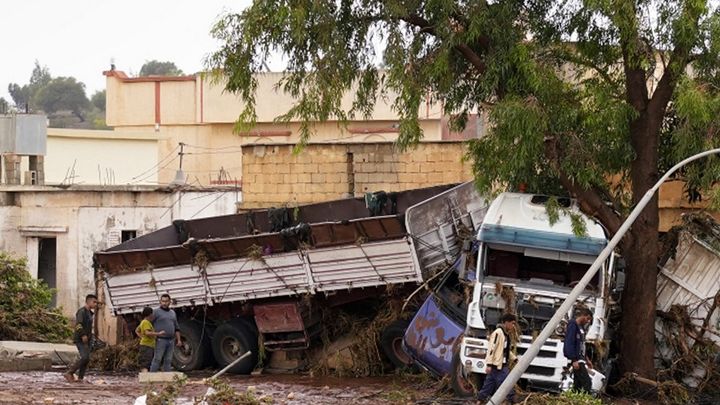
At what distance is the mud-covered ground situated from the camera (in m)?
20.3

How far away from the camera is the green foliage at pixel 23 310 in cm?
2842

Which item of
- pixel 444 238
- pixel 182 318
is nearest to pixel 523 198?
pixel 444 238

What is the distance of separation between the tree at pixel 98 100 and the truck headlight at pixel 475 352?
142 metres

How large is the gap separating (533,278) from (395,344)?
3.90m

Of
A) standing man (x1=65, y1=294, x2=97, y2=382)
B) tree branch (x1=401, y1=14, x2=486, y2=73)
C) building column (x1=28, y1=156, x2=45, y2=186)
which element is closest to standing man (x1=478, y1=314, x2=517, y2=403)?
tree branch (x1=401, y1=14, x2=486, y2=73)

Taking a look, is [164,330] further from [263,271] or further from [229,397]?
[229,397]

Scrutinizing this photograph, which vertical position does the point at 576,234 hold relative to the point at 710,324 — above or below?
above

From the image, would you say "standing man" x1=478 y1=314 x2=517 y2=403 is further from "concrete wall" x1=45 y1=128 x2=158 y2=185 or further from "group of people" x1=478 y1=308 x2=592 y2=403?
"concrete wall" x1=45 y1=128 x2=158 y2=185

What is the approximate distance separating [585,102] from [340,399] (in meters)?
6.25

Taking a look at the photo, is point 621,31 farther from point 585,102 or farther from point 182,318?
point 182,318

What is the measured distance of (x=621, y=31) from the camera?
21656mm

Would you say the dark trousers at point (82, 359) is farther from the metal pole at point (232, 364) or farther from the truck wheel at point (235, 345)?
the truck wheel at point (235, 345)

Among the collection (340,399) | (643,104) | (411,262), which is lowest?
(340,399)

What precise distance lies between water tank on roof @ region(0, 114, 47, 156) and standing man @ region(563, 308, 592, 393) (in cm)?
2792
